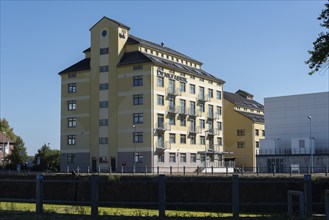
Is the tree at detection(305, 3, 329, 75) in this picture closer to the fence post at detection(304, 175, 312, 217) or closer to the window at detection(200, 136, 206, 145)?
the fence post at detection(304, 175, 312, 217)

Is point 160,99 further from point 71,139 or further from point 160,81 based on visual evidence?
point 71,139

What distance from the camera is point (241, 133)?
9206 centimetres

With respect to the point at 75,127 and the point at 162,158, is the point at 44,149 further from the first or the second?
the point at 162,158

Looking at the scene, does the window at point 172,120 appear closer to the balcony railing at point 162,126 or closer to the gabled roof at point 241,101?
the balcony railing at point 162,126

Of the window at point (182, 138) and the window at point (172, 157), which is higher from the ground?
the window at point (182, 138)

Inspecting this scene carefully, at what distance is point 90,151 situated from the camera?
2879 inches

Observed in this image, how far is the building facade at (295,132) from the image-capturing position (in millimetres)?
64938

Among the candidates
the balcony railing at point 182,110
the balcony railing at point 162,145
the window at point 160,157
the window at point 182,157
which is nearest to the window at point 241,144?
→ the balcony railing at point 182,110

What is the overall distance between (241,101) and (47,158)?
42792 millimetres

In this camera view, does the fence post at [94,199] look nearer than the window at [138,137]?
Yes

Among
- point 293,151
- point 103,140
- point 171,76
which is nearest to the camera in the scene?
point 293,151

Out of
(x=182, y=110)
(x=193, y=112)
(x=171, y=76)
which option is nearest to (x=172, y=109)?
(x=182, y=110)

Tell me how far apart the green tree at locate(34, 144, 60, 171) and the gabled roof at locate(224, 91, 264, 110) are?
116 feet

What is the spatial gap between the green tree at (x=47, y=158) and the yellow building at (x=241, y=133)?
104 ft
